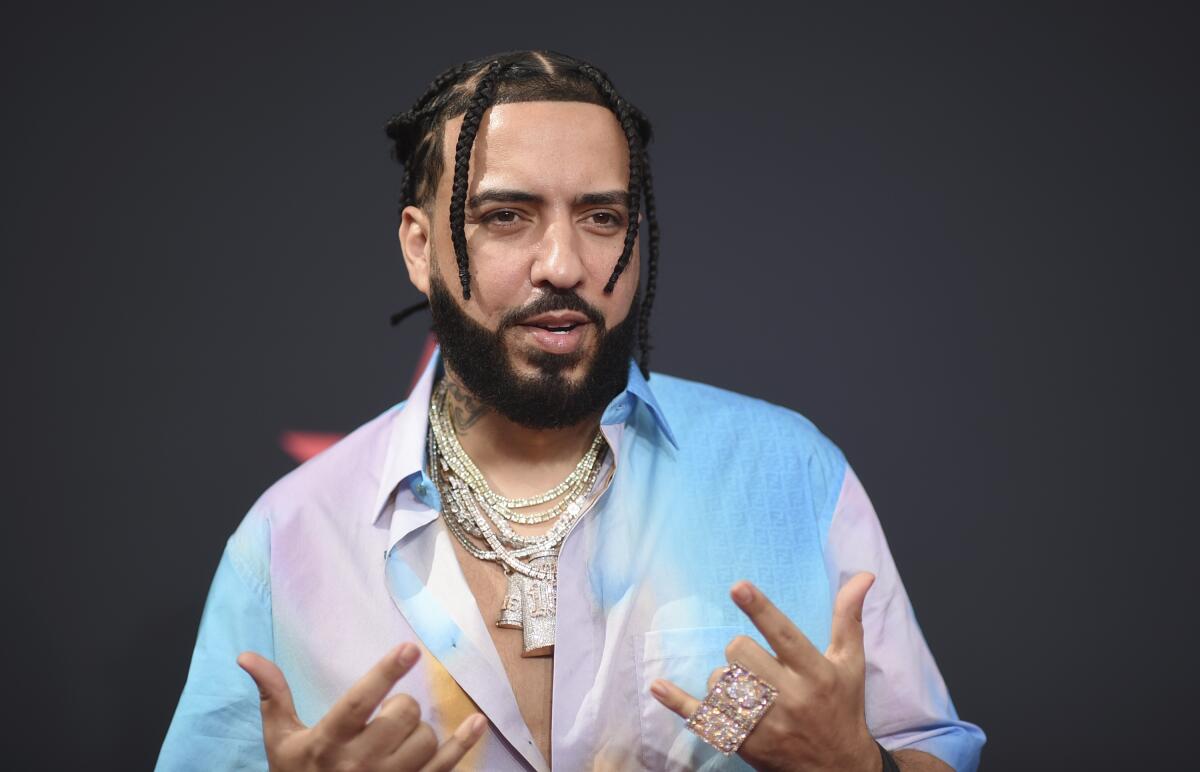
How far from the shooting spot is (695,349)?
86.2 inches

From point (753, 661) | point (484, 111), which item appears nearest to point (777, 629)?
point (753, 661)

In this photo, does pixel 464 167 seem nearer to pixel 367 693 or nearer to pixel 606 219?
pixel 606 219

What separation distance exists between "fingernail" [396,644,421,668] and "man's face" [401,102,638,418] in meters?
0.46

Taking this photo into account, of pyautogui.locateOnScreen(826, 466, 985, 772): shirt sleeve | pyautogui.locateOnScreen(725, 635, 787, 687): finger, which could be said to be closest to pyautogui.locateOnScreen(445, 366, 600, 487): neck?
pyautogui.locateOnScreen(826, 466, 985, 772): shirt sleeve

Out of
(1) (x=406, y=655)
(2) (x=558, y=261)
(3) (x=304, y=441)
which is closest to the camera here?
(1) (x=406, y=655)

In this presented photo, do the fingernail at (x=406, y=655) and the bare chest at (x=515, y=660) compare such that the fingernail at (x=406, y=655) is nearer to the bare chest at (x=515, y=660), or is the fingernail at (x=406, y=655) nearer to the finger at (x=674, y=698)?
the finger at (x=674, y=698)

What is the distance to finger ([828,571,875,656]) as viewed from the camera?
1190 millimetres

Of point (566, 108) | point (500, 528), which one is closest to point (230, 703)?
point (500, 528)

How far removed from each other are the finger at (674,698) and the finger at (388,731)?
248 millimetres

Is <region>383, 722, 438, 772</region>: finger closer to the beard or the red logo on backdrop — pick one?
the beard

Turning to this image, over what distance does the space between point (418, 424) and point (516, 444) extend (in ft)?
0.46

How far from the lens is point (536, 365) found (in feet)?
4.76

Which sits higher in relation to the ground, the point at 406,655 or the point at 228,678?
the point at 406,655

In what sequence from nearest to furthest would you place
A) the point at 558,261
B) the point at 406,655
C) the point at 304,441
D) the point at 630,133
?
the point at 406,655, the point at 558,261, the point at 630,133, the point at 304,441
